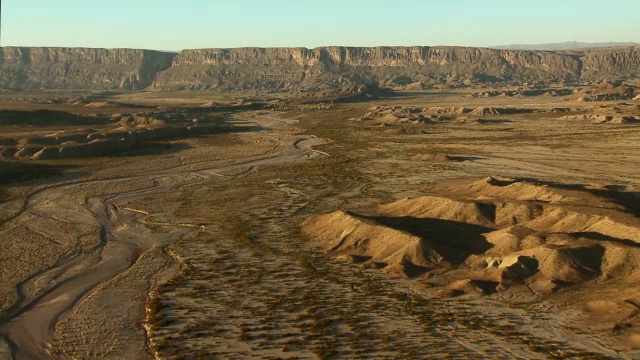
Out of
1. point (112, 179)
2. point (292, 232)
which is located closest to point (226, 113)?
point (112, 179)

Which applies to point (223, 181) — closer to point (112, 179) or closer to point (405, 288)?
→ point (112, 179)

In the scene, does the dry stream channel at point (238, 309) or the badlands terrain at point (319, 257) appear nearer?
the dry stream channel at point (238, 309)

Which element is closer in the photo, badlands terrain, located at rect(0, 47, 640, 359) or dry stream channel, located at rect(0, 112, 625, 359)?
dry stream channel, located at rect(0, 112, 625, 359)

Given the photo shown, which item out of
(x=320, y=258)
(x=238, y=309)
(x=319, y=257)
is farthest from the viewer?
(x=319, y=257)

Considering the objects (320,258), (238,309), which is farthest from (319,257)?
(238,309)

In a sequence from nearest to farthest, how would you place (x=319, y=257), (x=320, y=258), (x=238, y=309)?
(x=238, y=309)
(x=320, y=258)
(x=319, y=257)

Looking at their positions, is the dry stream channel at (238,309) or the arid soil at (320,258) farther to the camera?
the arid soil at (320,258)

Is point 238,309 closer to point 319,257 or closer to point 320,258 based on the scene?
point 320,258

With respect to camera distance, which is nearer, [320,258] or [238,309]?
[238,309]
